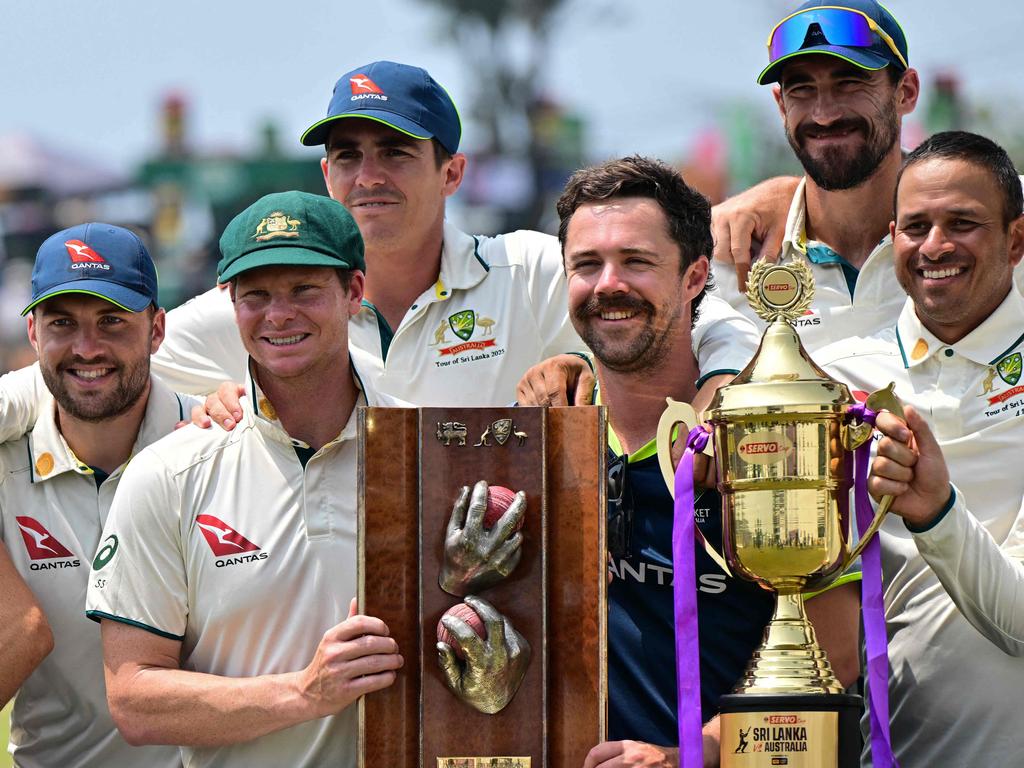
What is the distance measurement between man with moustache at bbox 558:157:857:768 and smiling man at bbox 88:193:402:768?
0.57m

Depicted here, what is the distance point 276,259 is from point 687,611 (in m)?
1.22

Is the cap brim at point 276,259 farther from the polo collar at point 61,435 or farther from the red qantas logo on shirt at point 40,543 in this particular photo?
the red qantas logo on shirt at point 40,543

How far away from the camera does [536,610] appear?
324 centimetres

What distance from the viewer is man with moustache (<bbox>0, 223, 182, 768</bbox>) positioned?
4.04 metres

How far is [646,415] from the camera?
3686 millimetres

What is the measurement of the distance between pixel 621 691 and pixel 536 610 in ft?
1.26

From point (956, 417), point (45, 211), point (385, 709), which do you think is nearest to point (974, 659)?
point (956, 417)

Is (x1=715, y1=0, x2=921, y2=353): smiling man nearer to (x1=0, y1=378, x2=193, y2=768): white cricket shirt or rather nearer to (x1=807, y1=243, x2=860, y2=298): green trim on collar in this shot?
(x1=807, y1=243, x2=860, y2=298): green trim on collar

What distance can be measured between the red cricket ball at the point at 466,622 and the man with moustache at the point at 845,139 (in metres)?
1.58

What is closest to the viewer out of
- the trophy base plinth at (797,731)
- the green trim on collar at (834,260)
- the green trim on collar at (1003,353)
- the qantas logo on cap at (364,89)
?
the trophy base plinth at (797,731)

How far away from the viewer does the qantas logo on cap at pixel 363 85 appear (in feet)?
15.3

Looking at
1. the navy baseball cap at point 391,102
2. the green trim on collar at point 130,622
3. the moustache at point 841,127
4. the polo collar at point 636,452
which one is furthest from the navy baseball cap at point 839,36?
Result: the green trim on collar at point 130,622

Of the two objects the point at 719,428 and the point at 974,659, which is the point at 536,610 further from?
the point at 974,659

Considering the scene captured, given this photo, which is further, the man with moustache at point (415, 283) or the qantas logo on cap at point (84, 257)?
the man with moustache at point (415, 283)
